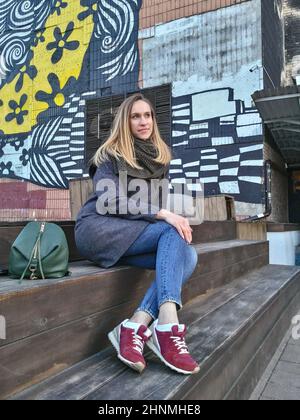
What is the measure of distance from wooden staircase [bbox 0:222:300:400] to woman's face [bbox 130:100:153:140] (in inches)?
32.4

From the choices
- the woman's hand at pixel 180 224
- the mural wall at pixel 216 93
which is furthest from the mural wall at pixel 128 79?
the woman's hand at pixel 180 224

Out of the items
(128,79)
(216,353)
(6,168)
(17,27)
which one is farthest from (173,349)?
(17,27)

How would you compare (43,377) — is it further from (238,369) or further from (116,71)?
(116,71)

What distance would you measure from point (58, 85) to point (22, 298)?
11092mm

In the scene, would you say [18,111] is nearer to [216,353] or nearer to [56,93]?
[56,93]

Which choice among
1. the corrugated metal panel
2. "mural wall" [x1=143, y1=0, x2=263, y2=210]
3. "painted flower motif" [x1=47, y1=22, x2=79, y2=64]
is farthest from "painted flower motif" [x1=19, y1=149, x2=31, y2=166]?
the corrugated metal panel

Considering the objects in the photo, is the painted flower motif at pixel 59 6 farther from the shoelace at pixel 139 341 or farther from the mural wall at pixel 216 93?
the shoelace at pixel 139 341

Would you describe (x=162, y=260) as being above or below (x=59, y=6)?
below

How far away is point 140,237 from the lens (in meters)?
2.01

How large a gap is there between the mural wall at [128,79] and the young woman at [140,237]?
22.3ft

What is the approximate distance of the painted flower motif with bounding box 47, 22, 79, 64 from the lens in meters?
11.2

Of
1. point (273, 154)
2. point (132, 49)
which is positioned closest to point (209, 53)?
point (132, 49)

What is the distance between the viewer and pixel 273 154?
10062 millimetres

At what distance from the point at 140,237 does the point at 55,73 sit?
35.3 feet
